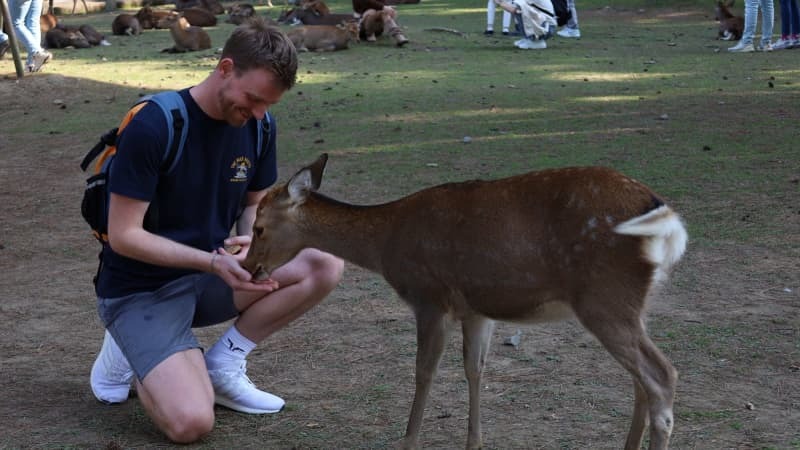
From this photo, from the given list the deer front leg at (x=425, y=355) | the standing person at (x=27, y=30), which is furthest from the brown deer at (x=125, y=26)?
the deer front leg at (x=425, y=355)

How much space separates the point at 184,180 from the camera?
4.01 meters

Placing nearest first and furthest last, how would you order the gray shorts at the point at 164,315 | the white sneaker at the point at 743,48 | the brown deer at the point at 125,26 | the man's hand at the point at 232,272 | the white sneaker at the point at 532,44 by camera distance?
the man's hand at the point at 232,272 < the gray shorts at the point at 164,315 < the white sneaker at the point at 743,48 < the white sneaker at the point at 532,44 < the brown deer at the point at 125,26

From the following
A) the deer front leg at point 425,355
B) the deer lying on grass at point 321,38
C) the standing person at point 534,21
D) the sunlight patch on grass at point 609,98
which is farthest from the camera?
the deer lying on grass at point 321,38

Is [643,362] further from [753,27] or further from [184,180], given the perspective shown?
[753,27]

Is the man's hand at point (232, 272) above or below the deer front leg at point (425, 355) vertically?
above

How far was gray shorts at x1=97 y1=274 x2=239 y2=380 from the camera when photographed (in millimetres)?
3982

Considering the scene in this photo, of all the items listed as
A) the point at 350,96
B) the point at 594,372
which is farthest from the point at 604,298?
the point at 350,96

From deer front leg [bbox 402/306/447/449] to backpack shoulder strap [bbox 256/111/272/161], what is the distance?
3.16ft

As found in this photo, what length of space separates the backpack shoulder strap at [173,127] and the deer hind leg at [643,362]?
61.2 inches

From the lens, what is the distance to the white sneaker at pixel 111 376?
428 centimetres

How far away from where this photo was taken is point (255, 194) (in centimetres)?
443

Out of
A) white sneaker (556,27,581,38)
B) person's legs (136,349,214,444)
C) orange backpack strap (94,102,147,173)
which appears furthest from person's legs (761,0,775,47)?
person's legs (136,349,214,444)

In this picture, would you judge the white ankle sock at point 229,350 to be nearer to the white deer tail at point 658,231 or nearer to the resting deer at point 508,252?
the resting deer at point 508,252

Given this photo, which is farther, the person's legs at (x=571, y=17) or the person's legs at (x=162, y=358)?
the person's legs at (x=571, y=17)
